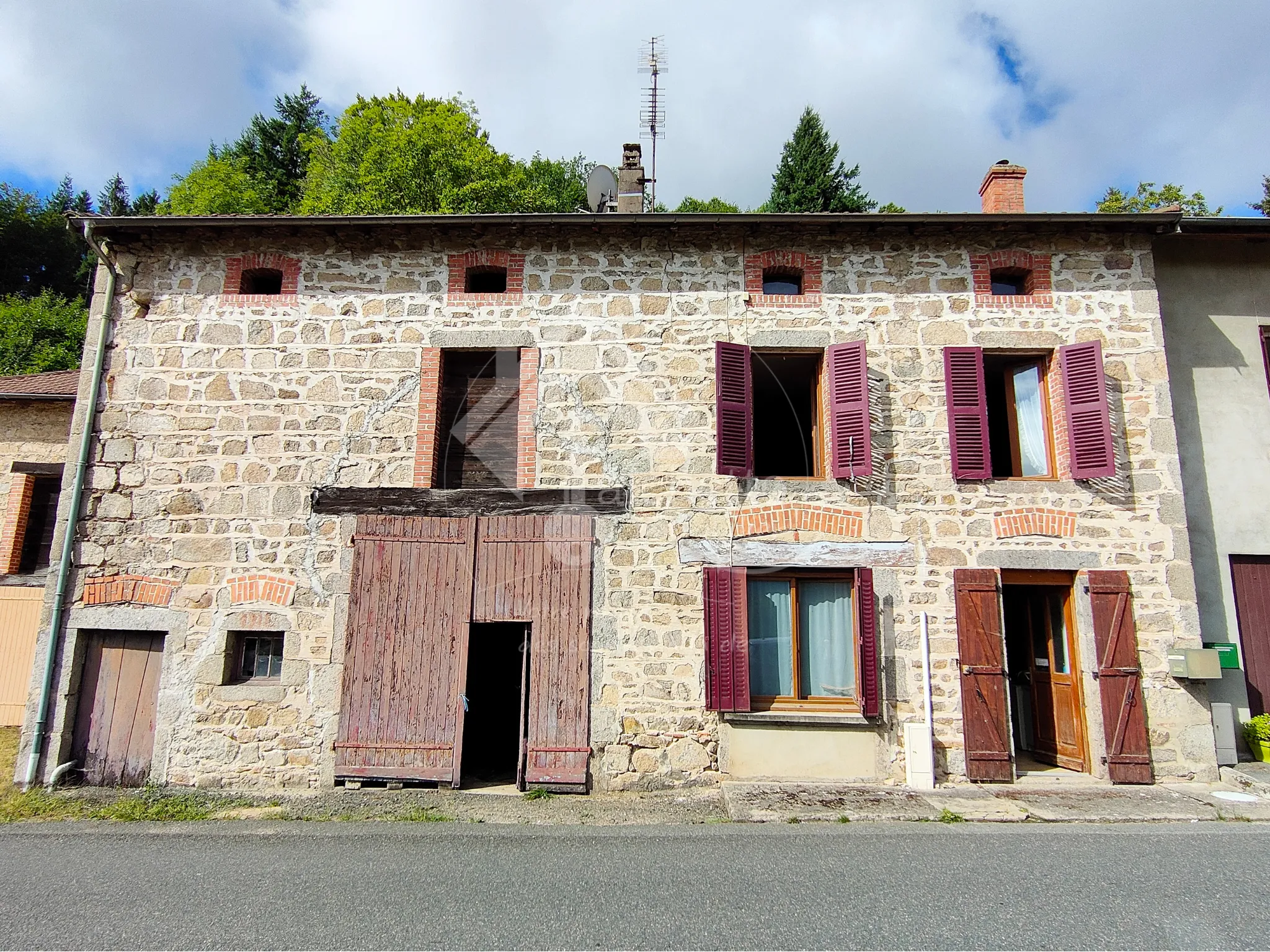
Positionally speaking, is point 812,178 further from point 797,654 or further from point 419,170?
point 797,654

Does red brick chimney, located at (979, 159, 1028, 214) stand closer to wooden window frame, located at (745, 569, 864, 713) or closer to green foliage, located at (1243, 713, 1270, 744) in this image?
wooden window frame, located at (745, 569, 864, 713)

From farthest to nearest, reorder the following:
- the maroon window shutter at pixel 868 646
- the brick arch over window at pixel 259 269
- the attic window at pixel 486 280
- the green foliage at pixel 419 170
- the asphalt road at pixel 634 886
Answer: the green foliage at pixel 419 170 < the attic window at pixel 486 280 < the brick arch over window at pixel 259 269 < the maroon window shutter at pixel 868 646 < the asphalt road at pixel 634 886

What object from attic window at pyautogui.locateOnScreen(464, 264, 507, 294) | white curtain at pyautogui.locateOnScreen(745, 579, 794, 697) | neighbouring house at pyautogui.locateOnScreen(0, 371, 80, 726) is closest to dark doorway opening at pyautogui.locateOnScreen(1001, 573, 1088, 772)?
white curtain at pyautogui.locateOnScreen(745, 579, 794, 697)

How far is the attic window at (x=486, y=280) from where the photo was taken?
808 centimetres

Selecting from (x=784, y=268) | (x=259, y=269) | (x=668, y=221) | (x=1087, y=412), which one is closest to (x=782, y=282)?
(x=784, y=268)

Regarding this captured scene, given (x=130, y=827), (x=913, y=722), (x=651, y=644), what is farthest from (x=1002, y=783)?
(x=130, y=827)

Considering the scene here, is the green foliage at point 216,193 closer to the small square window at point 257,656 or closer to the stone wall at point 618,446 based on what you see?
the stone wall at point 618,446

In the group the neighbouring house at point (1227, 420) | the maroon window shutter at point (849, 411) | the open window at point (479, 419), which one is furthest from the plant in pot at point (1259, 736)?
the open window at point (479, 419)

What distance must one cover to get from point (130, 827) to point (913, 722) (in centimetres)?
736

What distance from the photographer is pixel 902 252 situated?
7.99 metres

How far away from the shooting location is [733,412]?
25.1ft

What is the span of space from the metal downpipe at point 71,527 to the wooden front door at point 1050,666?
10469mm

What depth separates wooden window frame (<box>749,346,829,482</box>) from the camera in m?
7.75

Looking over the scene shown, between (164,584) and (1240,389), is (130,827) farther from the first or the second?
(1240,389)
